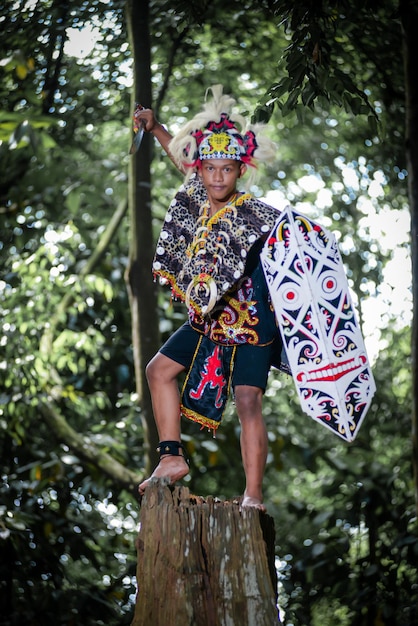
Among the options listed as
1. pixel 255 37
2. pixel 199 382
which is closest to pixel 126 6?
pixel 255 37

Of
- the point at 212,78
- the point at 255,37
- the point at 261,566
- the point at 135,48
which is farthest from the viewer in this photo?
the point at 212,78

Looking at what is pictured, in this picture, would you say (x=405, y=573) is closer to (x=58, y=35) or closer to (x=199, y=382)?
(x=199, y=382)

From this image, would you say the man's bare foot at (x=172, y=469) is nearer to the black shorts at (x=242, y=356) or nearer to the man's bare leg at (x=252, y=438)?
the man's bare leg at (x=252, y=438)

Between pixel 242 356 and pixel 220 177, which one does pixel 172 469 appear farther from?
pixel 220 177

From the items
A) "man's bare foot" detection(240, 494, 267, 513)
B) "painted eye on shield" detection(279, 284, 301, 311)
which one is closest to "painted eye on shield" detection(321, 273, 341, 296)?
"painted eye on shield" detection(279, 284, 301, 311)

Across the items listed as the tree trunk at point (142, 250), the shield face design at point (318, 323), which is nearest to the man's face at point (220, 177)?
the shield face design at point (318, 323)

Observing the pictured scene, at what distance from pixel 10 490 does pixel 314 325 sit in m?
3.37

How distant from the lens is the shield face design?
3.28 meters

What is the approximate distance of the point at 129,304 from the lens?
6.71 meters

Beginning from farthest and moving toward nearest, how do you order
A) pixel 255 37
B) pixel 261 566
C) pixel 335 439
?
pixel 335 439, pixel 255 37, pixel 261 566

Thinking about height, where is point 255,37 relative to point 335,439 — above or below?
above

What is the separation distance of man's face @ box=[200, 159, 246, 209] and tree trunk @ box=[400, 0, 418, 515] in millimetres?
1324

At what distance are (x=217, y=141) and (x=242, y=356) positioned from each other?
2.80 ft

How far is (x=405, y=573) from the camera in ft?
19.1
